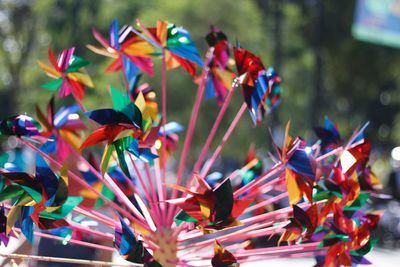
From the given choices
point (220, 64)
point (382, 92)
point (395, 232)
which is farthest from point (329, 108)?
point (220, 64)

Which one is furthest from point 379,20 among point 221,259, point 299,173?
point 221,259

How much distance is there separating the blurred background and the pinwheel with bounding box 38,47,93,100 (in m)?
10.0

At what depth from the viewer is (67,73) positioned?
12.6ft

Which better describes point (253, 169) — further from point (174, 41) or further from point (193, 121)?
point (174, 41)

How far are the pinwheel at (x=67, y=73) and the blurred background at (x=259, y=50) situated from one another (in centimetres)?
1004

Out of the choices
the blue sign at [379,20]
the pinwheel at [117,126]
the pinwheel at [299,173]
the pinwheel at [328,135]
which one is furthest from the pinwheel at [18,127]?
the blue sign at [379,20]

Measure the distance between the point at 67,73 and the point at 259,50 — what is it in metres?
16.7

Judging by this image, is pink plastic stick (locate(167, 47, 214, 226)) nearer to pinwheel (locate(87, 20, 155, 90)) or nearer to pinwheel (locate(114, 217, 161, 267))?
pinwheel (locate(87, 20, 155, 90))

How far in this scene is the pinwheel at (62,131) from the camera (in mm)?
4195

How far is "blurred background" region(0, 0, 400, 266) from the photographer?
1669 centimetres

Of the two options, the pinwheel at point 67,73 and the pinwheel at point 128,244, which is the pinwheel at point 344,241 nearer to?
the pinwheel at point 128,244

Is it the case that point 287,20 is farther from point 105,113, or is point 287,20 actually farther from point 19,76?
point 105,113

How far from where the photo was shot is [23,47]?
75.8 ft

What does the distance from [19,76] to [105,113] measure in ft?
67.1
